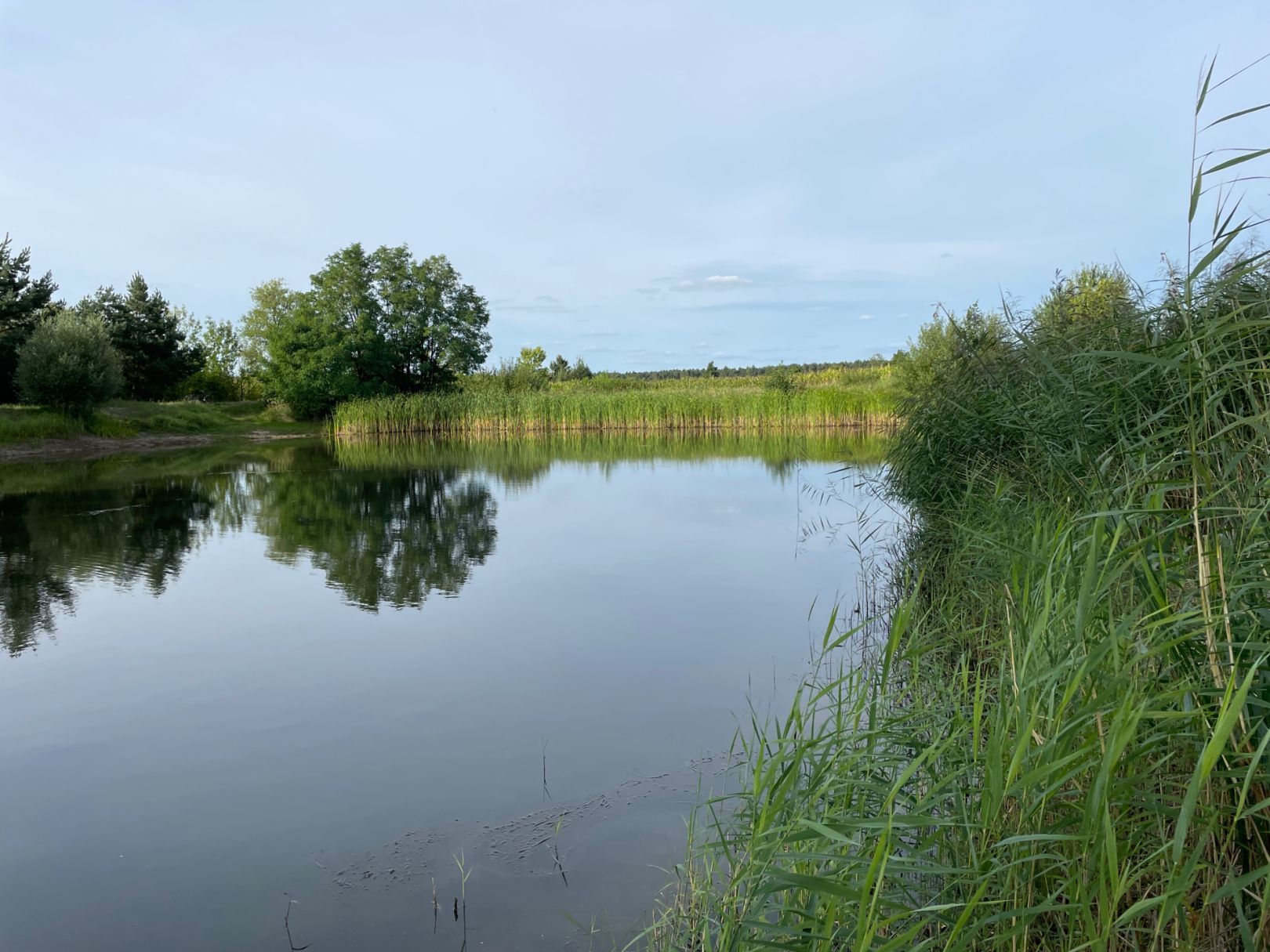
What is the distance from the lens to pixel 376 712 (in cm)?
517

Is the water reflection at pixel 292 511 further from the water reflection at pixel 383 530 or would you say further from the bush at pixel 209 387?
the bush at pixel 209 387

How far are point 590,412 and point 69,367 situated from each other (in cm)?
1703

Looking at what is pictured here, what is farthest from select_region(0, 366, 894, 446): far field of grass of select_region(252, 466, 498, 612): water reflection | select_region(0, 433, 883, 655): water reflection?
select_region(252, 466, 498, 612): water reflection

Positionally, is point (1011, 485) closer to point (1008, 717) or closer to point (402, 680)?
point (1008, 717)

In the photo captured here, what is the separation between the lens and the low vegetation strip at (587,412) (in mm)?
31719

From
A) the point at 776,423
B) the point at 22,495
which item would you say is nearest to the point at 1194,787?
the point at 22,495

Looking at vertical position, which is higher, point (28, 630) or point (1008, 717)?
point (1008, 717)

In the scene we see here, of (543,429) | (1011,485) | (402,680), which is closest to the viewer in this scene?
(1011,485)

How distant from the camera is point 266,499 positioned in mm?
15180

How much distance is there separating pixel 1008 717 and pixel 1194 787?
0.61m

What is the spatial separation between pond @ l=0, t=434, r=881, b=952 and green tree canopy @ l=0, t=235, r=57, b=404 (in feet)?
59.4

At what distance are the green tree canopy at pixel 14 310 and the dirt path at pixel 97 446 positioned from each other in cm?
230

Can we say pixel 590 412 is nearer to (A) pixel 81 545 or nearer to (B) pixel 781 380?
(B) pixel 781 380

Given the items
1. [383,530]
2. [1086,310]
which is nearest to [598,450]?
[383,530]
